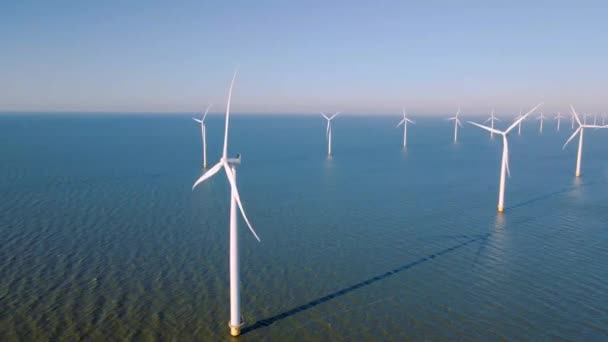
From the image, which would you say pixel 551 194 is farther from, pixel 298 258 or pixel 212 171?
pixel 212 171

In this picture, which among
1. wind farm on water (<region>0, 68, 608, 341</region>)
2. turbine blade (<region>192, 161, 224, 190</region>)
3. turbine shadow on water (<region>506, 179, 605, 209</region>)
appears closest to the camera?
turbine blade (<region>192, 161, 224, 190</region>)

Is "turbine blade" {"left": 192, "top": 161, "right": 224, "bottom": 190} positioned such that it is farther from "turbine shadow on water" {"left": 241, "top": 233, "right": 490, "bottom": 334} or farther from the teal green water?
"turbine shadow on water" {"left": 241, "top": 233, "right": 490, "bottom": 334}

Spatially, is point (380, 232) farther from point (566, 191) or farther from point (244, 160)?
point (244, 160)

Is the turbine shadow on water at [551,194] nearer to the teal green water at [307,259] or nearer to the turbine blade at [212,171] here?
the teal green water at [307,259]

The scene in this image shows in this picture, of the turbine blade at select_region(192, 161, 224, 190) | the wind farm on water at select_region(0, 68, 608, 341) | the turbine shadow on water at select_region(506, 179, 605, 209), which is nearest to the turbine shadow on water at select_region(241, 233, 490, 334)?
the wind farm on water at select_region(0, 68, 608, 341)

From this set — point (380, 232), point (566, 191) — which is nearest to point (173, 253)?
point (380, 232)

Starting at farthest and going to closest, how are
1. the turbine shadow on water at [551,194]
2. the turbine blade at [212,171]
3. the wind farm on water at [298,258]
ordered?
1. the turbine shadow on water at [551,194]
2. the wind farm on water at [298,258]
3. the turbine blade at [212,171]

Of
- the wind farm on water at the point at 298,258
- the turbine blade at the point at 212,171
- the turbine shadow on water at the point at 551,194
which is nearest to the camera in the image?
the turbine blade at the point at 212,171

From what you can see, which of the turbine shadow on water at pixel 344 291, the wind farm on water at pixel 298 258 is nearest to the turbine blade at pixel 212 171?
the wind farm on water at pixel 298 258
